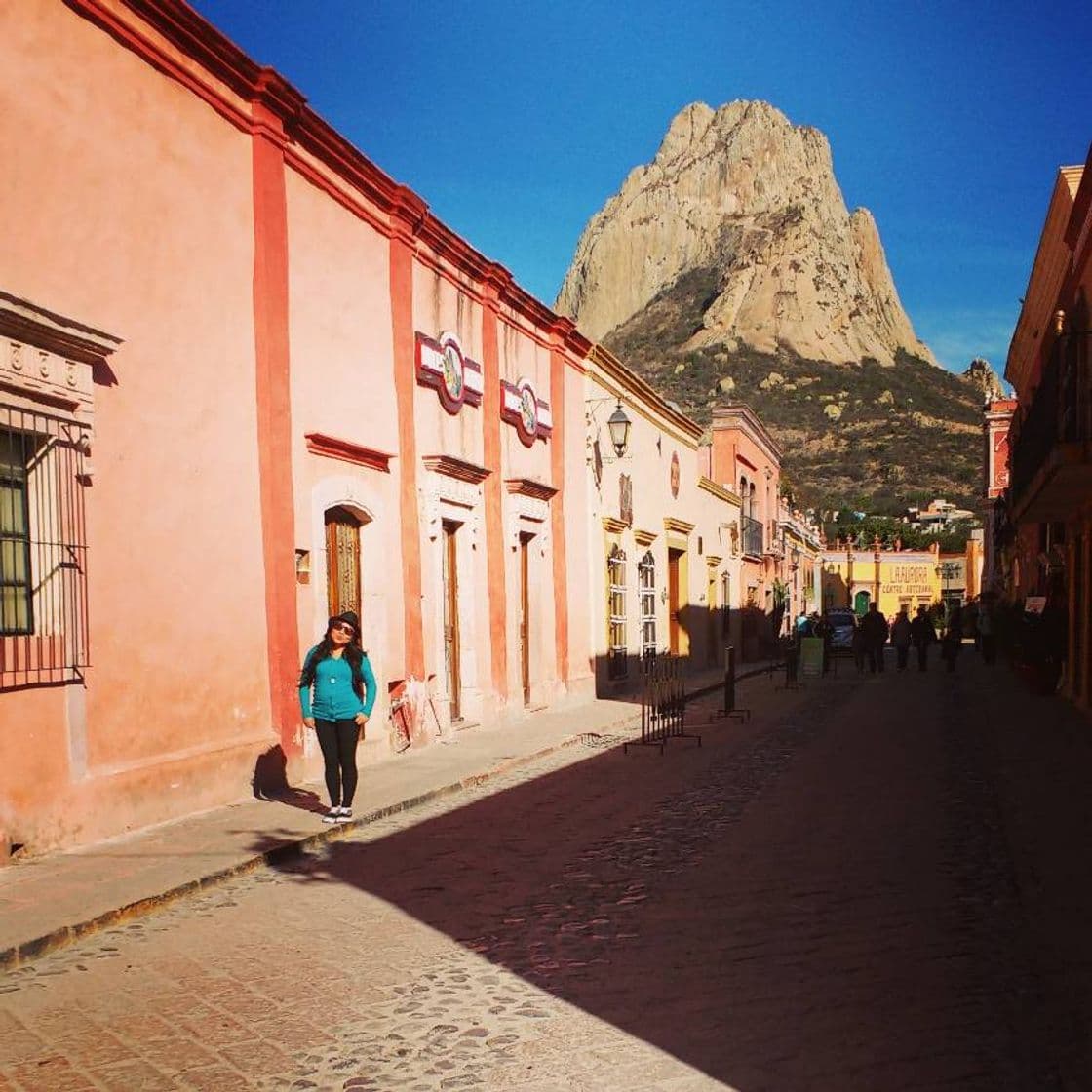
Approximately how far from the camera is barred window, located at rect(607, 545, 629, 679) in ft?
76.1

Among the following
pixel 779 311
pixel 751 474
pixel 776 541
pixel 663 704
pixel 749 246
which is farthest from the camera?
pixel 749 246

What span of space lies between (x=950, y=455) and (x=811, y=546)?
97.5ft

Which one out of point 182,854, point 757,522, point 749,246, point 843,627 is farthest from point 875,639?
point 749,246

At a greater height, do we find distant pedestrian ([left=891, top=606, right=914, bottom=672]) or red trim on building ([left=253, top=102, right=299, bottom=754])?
red trim on building ([left=253, top=102, right=299, bottom=754])

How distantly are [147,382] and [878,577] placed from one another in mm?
66711

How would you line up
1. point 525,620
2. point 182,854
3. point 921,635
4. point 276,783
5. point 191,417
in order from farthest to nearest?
point 921,635
point 525,620
point 276,783
point 191,417
point 182,854

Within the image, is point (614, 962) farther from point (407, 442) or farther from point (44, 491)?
point (407, 442)

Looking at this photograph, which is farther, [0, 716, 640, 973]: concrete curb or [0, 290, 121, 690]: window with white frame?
[0, 290, 121, 690]: window with white frame

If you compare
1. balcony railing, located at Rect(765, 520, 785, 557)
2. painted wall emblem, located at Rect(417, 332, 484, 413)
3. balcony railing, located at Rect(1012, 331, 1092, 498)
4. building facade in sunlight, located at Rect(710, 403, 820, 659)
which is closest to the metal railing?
painted wall emblem, located at Rect(417, 332, 484, 413)

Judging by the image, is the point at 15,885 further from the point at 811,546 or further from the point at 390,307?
the point at 811,546

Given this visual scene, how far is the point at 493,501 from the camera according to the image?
17.2 meters

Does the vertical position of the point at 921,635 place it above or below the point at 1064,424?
below

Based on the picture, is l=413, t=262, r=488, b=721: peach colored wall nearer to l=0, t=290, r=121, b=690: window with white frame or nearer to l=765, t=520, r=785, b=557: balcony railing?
l=0, t=290, r=121, b=690: window with white frame

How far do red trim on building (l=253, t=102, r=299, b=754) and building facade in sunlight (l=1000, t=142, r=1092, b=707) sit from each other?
30.4 feet
